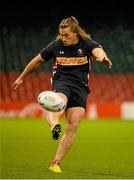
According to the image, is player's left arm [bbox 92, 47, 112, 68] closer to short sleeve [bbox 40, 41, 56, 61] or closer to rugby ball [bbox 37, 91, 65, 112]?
short sleeve [bbox 40, 41, 56, 61]

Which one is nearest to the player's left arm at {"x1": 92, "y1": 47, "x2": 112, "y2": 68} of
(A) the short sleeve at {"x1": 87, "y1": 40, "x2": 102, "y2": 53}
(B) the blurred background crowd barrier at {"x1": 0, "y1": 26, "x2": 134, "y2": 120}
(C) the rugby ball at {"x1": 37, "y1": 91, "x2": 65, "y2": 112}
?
(A) the short sleeve at {"x1": 87, "y1": 40, "x2": 102, "y2": 53}

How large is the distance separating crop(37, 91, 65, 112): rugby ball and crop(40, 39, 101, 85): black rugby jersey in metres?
0.48

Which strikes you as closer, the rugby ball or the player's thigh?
the rugby ball

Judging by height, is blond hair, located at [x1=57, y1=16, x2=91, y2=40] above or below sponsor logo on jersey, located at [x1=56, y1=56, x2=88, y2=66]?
above

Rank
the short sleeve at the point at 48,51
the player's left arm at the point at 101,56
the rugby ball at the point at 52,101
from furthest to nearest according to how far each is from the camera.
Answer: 1. the short sleeve at the point at 48,51
2. the rugby ball at the point at 52,101
3. the player's left arm at the point at 101,56

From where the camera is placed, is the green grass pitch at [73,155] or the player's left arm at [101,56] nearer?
the player's left arm at [101,56]

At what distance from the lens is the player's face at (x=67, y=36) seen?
881cm

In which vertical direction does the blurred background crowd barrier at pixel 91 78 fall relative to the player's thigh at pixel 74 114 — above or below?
below

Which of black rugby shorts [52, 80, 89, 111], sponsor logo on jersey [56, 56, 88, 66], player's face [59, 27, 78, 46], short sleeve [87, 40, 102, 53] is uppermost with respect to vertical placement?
player's face [59, 27, 78, 46]

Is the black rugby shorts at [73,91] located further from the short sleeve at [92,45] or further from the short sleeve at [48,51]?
the short sleeve at [92,45]

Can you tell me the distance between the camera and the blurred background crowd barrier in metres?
27.2

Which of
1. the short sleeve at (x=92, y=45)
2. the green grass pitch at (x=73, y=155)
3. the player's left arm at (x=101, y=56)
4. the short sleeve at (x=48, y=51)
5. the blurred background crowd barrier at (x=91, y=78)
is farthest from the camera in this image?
the blurred background crowd barrier at (x=91, y=78)

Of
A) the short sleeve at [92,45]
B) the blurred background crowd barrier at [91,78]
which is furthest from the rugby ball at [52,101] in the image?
the blurred background crowd barrier at [91,78]

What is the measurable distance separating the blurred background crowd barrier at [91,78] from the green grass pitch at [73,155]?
6.94 meters
